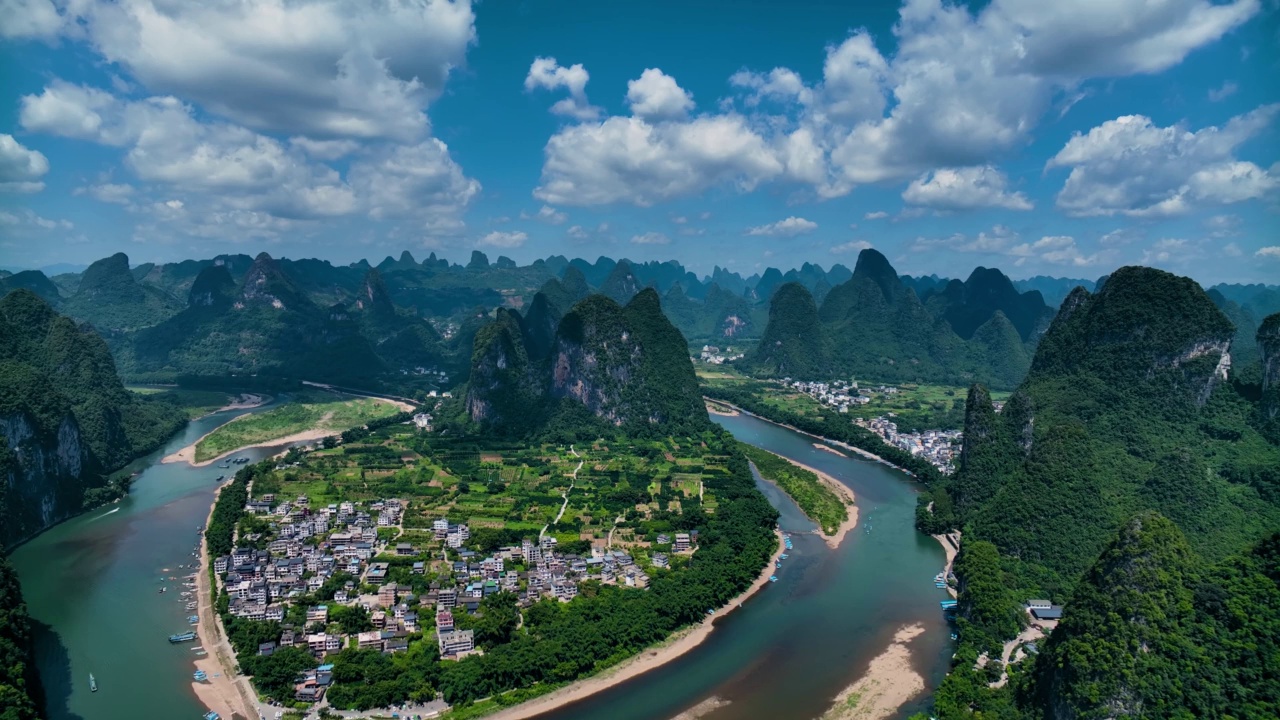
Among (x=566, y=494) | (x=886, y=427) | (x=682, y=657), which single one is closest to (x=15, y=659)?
(x=682, y=657)

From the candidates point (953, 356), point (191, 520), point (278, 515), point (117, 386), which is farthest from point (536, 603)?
point (953, 356)

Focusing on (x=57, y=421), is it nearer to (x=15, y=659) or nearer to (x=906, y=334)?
(x=15, y=659)

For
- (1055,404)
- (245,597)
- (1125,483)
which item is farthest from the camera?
(1055,404)

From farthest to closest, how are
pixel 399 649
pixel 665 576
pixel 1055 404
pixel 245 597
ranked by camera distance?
1. pixel 1055 404
2. pixel 665 576
3. pixel 245 597
4. pixel 399 649

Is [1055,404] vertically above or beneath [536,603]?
above

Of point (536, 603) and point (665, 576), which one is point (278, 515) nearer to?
point (536, 603)

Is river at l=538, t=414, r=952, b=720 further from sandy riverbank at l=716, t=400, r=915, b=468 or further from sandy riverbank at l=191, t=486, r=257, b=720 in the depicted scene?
sandy riverbank at l=716, t=400, r=915, b=468

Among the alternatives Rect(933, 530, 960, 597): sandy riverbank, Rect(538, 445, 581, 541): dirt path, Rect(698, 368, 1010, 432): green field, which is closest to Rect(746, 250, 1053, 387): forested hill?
Rect(698, 368, 1010, 432): green field
